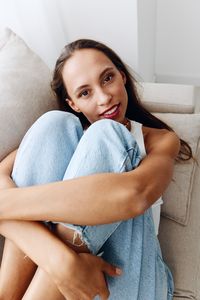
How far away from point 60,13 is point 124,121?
64 cm

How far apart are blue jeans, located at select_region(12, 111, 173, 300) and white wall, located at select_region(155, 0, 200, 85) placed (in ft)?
3.74

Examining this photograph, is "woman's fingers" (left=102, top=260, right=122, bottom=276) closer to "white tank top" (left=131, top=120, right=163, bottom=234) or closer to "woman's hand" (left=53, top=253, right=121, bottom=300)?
"woman's hand" (left=53, top=253, right=121, bottom=300)

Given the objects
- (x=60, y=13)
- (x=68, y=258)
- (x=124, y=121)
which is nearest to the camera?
(x=68, y=258)

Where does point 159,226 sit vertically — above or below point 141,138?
below

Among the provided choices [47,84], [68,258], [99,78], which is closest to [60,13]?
[47,84]

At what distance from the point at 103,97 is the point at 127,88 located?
0.21 m

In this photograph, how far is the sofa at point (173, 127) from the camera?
2.88ft

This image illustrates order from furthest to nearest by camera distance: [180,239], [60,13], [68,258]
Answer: [60,13] < [180,239] < [68,258]

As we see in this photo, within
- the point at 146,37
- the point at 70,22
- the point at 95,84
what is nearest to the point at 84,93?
the point at 95,84

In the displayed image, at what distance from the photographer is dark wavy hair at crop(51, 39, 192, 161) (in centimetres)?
99

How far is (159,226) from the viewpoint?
98 centimetres

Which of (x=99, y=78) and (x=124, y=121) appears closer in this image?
(x=99, y=78)

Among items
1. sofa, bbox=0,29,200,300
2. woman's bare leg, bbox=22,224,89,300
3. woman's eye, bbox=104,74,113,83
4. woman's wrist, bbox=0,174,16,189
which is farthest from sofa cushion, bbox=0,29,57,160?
woman's bare leg, bbox=22,224,89,300

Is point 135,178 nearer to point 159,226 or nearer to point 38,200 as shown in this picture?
point 38,200
